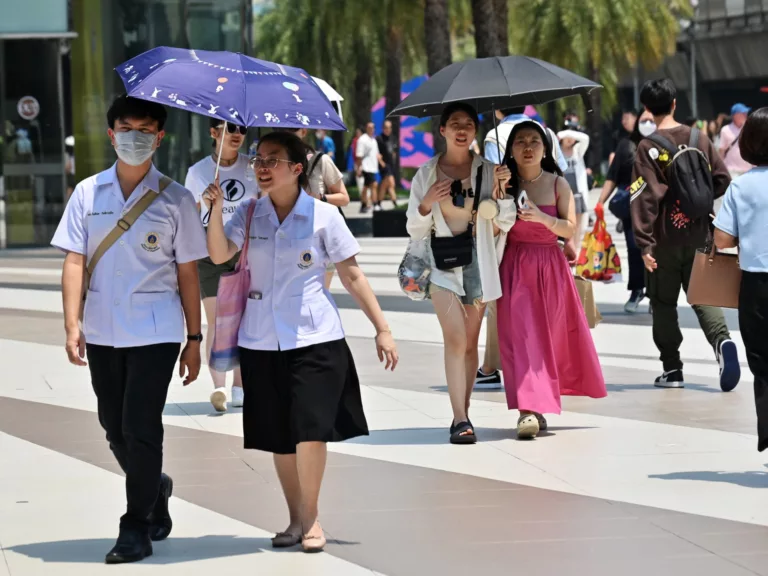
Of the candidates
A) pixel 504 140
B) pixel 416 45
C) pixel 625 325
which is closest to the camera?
pixel 504 140

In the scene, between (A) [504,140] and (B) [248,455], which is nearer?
(B) [248,455]

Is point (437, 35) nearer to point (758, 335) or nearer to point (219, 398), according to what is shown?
point (219, 398)

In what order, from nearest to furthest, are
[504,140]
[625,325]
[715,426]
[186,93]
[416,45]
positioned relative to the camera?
[186,93] < [715,426] < [504,140] < [625,325] < [416,45]

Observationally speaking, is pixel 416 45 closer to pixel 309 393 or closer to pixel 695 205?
pixel 695 205

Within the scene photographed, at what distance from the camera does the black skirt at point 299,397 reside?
5578mm

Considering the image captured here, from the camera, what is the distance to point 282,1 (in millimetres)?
39625

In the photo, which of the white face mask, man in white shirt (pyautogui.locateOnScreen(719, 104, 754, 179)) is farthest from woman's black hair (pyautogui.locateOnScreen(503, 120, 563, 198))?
man in white shirt (pyautogui.locateOnScreen(719, 104, 754, 179))

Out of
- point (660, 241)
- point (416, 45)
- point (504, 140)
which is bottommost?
point (660, 241)

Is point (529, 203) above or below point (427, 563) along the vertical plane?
above

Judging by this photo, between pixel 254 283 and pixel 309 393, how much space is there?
484 mm

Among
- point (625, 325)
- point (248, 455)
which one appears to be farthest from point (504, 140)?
point (248, 455)

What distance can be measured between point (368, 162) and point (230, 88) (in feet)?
83.8

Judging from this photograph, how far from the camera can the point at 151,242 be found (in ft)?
18.2

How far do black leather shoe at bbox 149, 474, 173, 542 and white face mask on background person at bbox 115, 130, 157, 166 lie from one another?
121 cm
